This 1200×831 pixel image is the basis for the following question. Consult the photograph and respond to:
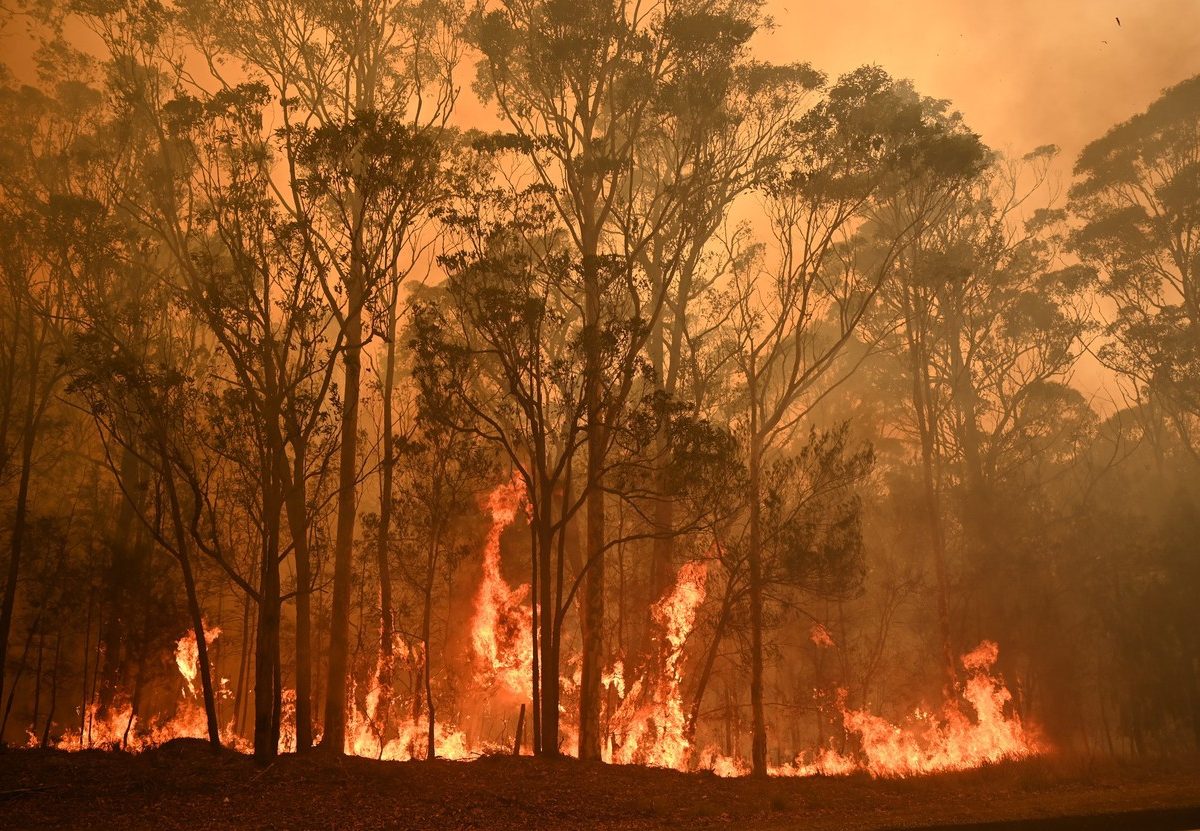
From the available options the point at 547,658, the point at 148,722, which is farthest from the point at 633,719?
the point at 148,722

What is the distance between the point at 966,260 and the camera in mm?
33344

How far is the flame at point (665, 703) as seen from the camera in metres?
21.6

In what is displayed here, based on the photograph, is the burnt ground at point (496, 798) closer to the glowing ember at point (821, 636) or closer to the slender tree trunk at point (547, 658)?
the slender tree trunk at point (547, 658)

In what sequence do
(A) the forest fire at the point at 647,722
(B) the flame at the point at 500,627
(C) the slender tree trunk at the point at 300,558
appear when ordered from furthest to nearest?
1. (B) the flame at the point at 500,627
2. (A) the forest fire at the point at 647,722
3. (C) the slender tree trunk at the point at 300,558

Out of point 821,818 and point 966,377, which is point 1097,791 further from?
point 966,377

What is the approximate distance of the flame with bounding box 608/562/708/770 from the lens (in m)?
21.6

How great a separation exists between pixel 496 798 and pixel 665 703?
31.0 ft

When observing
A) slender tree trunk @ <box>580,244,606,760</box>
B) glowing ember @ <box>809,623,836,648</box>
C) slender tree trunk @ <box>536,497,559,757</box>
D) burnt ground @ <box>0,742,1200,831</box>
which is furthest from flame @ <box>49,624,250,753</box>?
glowing ember @ <box>809,623,836,648</box>

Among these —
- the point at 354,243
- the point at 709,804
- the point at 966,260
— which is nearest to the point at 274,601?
the point at 354,243

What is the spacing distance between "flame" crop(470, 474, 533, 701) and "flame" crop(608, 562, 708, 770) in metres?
2.40

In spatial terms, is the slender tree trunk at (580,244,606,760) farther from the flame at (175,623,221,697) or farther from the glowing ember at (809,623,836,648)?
the flame at (175,623,221,697)

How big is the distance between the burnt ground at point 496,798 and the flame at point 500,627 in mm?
7534

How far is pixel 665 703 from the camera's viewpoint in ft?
71.9

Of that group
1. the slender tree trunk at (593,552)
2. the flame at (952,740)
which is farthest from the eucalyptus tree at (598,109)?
the flame at (952,740)
